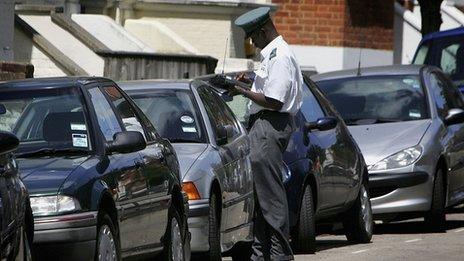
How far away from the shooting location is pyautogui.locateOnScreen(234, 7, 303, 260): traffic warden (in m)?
11.9

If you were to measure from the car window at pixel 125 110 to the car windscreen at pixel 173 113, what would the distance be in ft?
3.92

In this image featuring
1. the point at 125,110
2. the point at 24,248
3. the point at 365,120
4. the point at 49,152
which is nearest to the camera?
the point at 24,248

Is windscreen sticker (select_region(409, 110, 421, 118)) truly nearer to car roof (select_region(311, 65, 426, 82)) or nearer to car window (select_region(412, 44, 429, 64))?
car roof (select_region(311, 65, 426, 82))

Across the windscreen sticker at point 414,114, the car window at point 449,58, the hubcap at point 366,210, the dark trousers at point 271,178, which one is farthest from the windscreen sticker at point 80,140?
the car window at point 449,58

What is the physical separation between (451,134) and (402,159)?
1176 millimetres

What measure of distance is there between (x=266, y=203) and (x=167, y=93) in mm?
1647

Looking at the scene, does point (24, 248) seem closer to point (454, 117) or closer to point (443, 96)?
point (454, 117)

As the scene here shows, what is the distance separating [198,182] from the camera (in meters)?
12.0

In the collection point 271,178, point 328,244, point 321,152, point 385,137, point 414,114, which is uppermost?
point 271,178

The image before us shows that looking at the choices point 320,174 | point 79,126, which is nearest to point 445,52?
point 320,174

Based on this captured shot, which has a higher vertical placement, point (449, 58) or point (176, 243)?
point (176, 243)

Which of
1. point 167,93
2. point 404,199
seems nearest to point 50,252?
point 167,93

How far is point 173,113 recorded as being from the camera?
1310cm

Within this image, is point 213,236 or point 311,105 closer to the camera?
point 213,236
